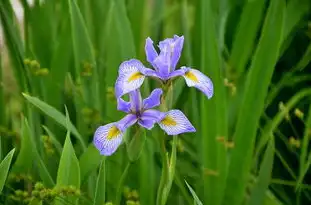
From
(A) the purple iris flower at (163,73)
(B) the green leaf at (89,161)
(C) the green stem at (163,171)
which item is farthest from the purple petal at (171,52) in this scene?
(B) the green leaf at (89,161)

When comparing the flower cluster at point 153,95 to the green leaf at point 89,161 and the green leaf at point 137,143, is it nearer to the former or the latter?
the green leaf at point 137,143

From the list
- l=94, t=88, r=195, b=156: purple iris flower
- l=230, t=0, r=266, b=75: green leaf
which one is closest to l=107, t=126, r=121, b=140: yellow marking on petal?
l=94, t=88, r=195, b=156: purple iris flower

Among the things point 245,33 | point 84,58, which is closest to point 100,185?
point 84,58

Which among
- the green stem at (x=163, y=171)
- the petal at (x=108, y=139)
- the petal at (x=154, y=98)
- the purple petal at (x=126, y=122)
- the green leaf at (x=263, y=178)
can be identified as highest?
the petal at (x=154, y=98)

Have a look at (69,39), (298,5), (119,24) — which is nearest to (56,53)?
(69,39)

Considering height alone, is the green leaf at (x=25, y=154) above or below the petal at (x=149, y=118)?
below

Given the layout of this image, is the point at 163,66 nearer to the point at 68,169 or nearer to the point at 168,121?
the point at 168,121

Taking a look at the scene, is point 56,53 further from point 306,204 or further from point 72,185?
point 306,204
